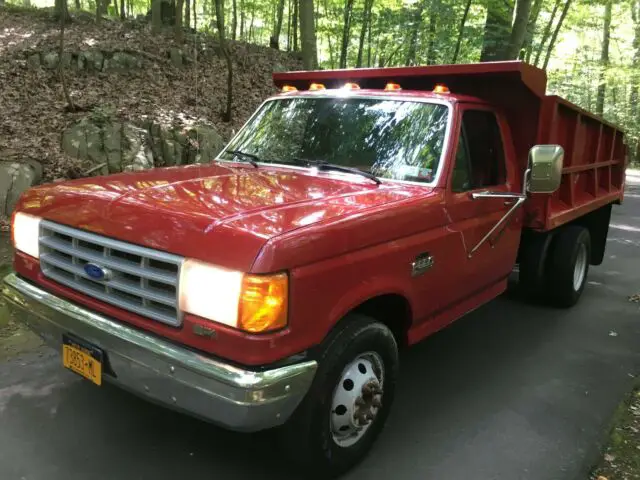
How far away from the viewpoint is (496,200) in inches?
159

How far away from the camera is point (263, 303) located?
2.29 metres

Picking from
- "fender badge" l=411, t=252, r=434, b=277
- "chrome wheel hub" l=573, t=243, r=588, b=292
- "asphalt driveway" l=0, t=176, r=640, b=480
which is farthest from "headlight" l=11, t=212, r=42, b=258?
"chrome wheel hub" l=573, t=243, r=588, b=292

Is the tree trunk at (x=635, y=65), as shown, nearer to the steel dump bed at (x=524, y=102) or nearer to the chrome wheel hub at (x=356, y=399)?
the steel dump bed at (x=524, y=102)

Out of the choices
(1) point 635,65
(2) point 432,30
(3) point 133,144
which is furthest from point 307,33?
(1) point 635,65

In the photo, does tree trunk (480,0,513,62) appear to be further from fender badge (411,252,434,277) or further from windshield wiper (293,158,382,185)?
fender badge (411,252,434,277)

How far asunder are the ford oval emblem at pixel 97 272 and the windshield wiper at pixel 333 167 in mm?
1590

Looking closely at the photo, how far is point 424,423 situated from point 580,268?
3.39 meters

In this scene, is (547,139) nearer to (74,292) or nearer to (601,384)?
(601,384)

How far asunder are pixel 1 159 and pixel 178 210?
642cm

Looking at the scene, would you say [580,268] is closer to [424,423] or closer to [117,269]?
[424,423]

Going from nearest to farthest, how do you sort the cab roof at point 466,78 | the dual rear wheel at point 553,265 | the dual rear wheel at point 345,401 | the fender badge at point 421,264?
the dual rear wheel at point 345,401 → the fender badge at point 421,264 → the cab roof at point 466,78 → the dual rear wheel at point 553,265

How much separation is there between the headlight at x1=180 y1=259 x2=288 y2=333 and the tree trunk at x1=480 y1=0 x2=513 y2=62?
11.2 metres

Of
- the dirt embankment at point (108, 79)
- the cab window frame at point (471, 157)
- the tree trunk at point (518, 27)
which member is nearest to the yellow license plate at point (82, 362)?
the cab window frame at point (471, 157)

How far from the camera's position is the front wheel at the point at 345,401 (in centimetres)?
262
